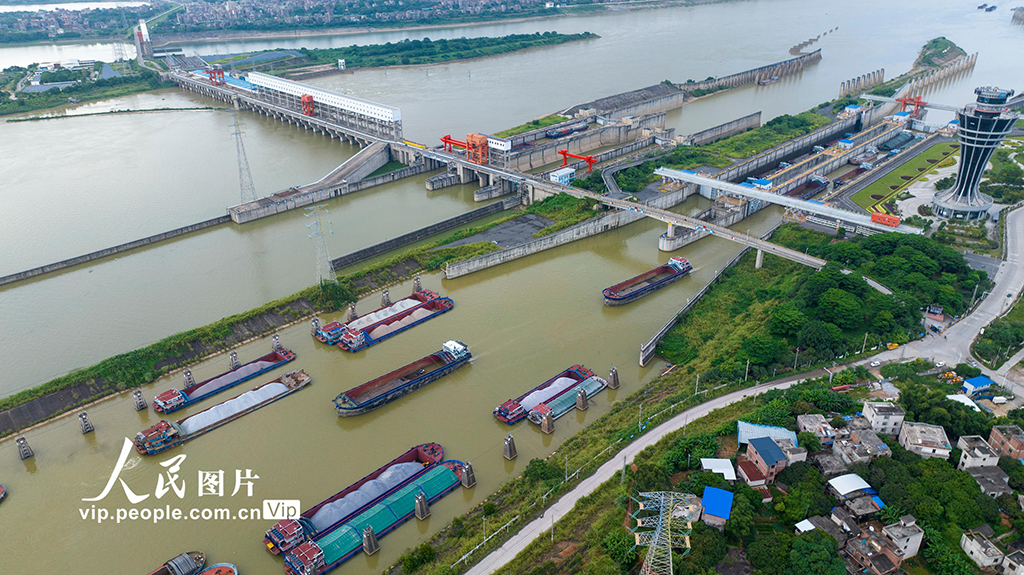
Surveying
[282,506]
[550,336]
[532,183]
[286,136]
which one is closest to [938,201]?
[532,183]

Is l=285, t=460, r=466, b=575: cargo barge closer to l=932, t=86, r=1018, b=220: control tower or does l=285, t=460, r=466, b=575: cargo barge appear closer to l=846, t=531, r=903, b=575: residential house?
l=846, t=531, r=903, b=575: residential house

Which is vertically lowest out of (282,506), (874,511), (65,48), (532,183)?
(282,506)

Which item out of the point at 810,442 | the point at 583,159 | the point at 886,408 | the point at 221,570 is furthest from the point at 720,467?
the point at 583,159

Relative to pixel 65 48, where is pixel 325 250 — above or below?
below

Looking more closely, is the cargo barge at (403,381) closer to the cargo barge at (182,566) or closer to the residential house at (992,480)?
the cargo barge at (182,566)

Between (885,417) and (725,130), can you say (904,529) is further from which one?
(725,130)

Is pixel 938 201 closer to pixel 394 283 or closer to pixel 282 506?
pixel 394 283

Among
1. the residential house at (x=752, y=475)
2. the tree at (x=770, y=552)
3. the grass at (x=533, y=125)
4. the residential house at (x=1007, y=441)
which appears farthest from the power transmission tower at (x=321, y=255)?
the residential house at (x=1007, y=441)

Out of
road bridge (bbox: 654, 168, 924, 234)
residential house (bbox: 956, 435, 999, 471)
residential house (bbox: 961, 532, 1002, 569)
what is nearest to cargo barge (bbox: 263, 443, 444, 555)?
residential house (bbox: 961, 532, 1002, 569)
